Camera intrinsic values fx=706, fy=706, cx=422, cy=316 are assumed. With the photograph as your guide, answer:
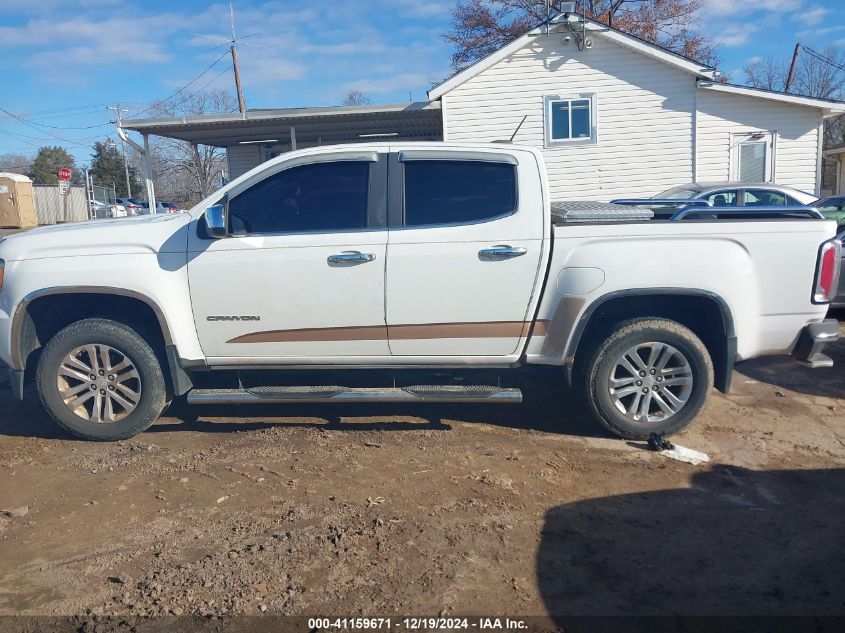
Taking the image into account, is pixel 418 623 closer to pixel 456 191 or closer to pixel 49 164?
pixel 456 191

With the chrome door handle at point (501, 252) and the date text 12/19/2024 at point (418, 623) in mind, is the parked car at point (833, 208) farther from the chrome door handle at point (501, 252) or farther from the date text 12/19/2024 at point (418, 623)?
the date text 12/19/2024 at point (418, 623)

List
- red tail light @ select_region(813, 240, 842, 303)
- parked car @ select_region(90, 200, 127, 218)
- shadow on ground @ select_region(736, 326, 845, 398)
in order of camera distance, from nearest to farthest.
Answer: red tail light @ select_region(813, 240, 842, 303) < shadow on ground @ select_region(736, 326, 845, 398) < parked car @ select_region(90, 200, 127, 218)

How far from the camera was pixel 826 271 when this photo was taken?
474 centimetres

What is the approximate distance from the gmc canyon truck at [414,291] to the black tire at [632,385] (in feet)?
0.04

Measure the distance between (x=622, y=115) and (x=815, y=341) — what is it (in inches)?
539

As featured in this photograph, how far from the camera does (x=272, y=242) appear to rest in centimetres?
487

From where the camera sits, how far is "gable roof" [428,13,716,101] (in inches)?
656

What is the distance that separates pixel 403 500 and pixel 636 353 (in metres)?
1.95

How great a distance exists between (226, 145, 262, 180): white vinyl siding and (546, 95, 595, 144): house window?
369 inches

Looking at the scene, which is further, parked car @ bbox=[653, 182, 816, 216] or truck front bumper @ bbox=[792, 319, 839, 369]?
parked car @ bbox=[653, 182, 816, 216]

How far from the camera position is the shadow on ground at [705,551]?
311 cm

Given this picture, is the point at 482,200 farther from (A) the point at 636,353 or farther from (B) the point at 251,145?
(B) the point at 251,145

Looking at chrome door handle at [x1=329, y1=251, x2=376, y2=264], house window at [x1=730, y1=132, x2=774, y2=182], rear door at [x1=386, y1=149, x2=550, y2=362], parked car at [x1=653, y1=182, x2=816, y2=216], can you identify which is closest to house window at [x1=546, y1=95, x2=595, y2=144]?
house window at [x1=730, y1=132, x2=774, y2=182]

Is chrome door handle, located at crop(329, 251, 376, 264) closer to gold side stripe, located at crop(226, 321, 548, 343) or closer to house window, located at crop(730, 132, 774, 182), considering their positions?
gold side stripe, located at crop(226, 321, 548, 343)
